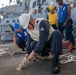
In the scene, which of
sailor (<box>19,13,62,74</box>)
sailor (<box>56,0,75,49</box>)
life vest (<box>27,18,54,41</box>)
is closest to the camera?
sailor (<box>19,13,62,74</box>)

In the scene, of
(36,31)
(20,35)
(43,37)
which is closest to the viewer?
(43,37)

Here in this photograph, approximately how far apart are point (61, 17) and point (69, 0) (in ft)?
6.49

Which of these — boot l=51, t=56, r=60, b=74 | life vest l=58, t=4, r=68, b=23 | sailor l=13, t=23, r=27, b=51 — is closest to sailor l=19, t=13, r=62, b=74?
boot l=51, t=56, r=60, b=74

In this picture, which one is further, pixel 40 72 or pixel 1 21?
pixel 1 21

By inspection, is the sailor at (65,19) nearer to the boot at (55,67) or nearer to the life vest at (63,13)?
the life vest at (63,13)

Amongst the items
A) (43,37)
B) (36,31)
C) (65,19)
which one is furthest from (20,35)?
(43,37)

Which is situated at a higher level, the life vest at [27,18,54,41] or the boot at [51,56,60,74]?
the life vest at [27,18,54,41]

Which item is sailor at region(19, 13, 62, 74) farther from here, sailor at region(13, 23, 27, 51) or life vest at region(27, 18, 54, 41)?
sailor at region(13, 23, 27, 51)

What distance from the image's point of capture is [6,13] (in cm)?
1631

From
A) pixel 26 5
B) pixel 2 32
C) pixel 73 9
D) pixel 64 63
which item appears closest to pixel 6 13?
pixel 26 5

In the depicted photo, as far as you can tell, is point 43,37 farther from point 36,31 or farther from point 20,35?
point 20,35

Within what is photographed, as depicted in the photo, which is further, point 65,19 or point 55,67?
point 65,19

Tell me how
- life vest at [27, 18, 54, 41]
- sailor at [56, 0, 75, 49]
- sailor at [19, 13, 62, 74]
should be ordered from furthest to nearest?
sailor at [56, 0, 75, 49]
life vest at [27, 18, 54, 41]
sailor at [19, 13, 62, 74]

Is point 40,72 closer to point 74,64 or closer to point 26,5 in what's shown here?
point 74,64
